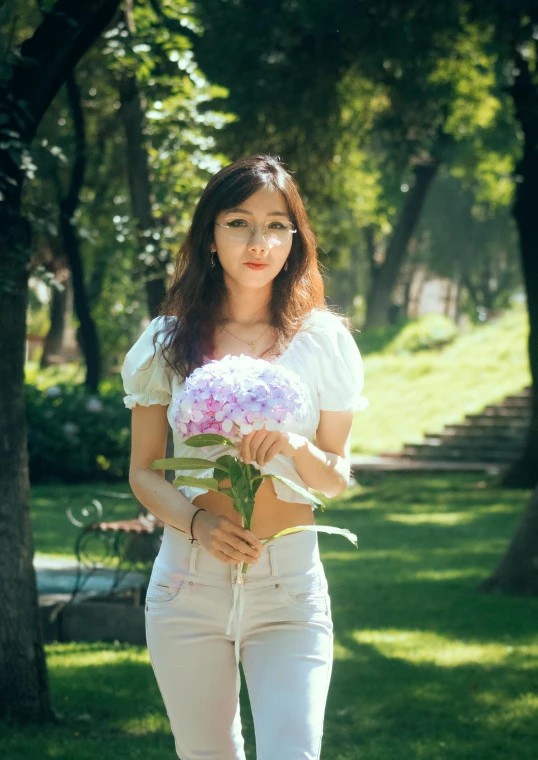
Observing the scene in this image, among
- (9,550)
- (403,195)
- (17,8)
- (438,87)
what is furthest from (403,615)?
(403,195)

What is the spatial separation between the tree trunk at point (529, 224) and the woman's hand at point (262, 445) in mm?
13393

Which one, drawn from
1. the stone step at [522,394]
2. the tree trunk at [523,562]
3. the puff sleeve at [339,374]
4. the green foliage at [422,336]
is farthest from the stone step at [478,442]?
the puff sleeve at [339,374]

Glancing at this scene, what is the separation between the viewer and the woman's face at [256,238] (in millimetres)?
3170

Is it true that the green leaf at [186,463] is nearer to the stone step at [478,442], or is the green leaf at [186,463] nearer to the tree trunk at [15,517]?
the tree trunk at [15,517]

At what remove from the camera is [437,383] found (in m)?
24.5

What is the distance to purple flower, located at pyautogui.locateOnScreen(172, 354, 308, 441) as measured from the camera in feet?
8.95

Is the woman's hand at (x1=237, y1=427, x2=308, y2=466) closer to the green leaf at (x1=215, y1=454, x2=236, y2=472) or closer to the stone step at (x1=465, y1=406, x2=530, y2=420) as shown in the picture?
the green leaf at (x1=215, y1=454, x2=236, y2=472)

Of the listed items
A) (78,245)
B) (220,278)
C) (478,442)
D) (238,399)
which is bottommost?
(478,442)

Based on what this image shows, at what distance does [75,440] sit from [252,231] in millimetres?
15009

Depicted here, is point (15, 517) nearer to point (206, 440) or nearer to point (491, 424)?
point (206, 440)

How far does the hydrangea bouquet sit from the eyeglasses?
0.44 metres

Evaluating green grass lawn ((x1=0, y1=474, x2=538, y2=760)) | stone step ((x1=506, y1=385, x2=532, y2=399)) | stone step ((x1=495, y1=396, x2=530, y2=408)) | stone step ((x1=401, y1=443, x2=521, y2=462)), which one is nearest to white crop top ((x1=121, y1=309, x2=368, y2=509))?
green grass lawn ((x1=0, y1=474, x2=538, y2=760))

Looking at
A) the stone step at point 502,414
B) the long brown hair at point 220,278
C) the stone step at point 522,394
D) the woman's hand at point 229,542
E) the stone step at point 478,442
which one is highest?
the long brown hair at point 220,278

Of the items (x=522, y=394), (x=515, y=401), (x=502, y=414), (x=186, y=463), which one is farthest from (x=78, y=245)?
(x=186, y=463)
